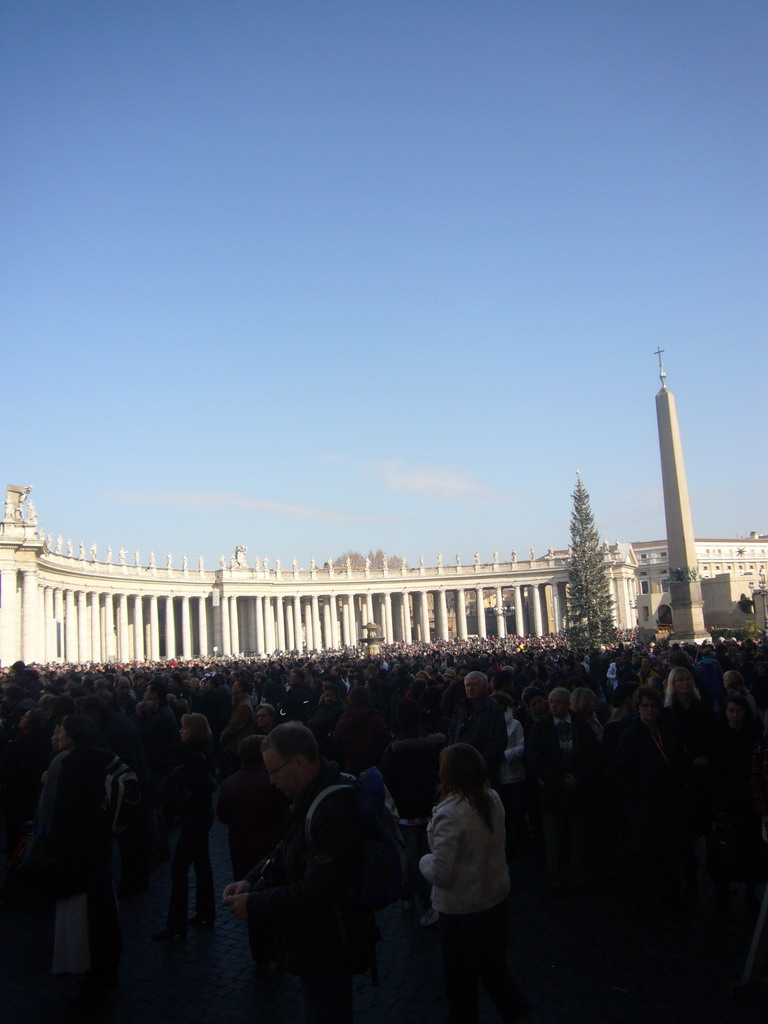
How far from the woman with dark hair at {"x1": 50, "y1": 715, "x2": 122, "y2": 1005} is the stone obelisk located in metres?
30.8

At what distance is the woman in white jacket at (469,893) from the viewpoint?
4.17 metres

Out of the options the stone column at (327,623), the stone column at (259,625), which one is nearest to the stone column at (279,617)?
the stone column at (259,625)

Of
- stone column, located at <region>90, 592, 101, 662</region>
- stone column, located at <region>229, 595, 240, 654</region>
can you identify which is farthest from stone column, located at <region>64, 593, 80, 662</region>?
stone column, located at <region>229, 595, 240, 654</region>

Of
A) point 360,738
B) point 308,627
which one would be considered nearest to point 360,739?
point 360,738

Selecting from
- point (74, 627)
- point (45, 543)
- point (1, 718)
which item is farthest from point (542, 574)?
point (1, 718)

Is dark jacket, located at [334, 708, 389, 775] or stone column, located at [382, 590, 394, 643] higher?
stone column, located at [382, 590, 394, 643]

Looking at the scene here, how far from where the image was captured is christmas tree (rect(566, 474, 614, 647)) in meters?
54.6

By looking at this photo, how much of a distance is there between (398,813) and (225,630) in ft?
232

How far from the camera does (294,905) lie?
3.44 meters

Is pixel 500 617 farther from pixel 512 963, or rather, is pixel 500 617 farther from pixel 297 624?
pixel 512 963

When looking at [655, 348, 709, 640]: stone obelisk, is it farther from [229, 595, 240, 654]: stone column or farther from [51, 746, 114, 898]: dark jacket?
[229, 595, 240, 654]: stone column

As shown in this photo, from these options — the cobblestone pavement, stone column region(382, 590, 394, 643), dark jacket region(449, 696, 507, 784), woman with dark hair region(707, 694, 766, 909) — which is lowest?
the cobblestone pavement

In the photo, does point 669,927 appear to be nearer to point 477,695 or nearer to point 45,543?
point 477,695

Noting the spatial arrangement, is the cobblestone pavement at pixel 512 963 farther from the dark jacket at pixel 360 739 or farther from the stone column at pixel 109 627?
the stone column at pixel 109 627
